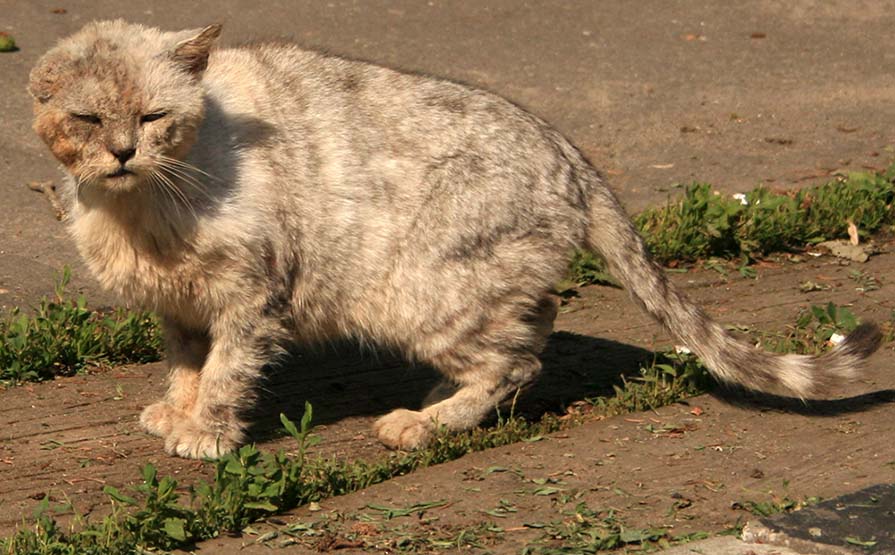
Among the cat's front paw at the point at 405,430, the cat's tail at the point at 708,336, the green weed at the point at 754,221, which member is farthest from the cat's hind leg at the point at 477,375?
the green weed at the point at 754,221

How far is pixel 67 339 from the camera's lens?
5.75 meters

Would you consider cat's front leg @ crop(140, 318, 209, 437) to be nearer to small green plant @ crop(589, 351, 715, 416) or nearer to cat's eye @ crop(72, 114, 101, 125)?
cat's eye @ crop(72, 114, 101, 125)

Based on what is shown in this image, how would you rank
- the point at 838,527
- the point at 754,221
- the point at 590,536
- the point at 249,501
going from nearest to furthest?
the point at 838,527 < the point at 590,536 < the point at 249,501 < the point at 754,221

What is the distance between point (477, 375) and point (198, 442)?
113 cm

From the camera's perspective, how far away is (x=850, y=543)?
4.13 meters

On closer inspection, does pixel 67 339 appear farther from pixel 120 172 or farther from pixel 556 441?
pixel 556 441

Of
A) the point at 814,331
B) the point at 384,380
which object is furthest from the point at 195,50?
the point at 814,331

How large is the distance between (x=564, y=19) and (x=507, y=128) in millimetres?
5095

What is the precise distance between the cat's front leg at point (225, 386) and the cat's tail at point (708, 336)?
1.43 metres

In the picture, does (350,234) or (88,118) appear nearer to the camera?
(88,118)

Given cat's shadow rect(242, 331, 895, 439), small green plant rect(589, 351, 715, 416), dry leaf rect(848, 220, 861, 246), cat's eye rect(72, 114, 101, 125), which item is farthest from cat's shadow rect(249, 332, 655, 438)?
dry leaf rect(848, 220, 861, 246)

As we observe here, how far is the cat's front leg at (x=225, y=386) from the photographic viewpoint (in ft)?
16.7

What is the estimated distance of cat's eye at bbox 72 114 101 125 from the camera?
4.62 metres

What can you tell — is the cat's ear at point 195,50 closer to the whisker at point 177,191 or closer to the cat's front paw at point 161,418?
the whisker at point 177,191
